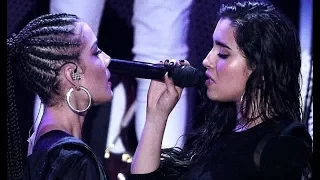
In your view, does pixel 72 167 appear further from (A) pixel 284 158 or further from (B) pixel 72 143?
(A) pixel 284 158

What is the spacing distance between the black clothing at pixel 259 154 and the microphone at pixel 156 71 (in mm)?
204

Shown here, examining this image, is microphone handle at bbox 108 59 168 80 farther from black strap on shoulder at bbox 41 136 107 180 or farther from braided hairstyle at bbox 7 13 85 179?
black strap on shoulder at bbox 41 136 107 180

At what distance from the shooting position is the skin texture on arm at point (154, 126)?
1.79m

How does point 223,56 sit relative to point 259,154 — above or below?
above

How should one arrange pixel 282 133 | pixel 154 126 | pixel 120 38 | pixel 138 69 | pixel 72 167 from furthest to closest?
pixel 120 38
pixel 154 126
pixel 138 69
pixel 282 133
pixel 72 167

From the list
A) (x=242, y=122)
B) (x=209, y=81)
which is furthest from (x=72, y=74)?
(x=242, y=122)

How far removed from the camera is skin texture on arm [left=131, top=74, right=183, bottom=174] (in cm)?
179

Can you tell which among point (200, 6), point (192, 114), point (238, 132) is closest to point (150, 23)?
point (200, 6)

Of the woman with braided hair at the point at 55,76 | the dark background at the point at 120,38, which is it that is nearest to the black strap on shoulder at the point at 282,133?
the woman with braided hair at the point at 55,76

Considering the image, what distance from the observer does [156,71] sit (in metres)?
1.68

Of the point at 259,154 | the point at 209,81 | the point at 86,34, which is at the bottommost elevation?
the point at 259,154

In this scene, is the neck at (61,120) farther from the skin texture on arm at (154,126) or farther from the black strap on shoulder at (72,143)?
the skin texture on arm at (154,126)

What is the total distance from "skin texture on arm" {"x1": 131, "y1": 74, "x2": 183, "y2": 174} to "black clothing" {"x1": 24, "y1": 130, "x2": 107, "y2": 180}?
0.35 m

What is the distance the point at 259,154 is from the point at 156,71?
38cm
